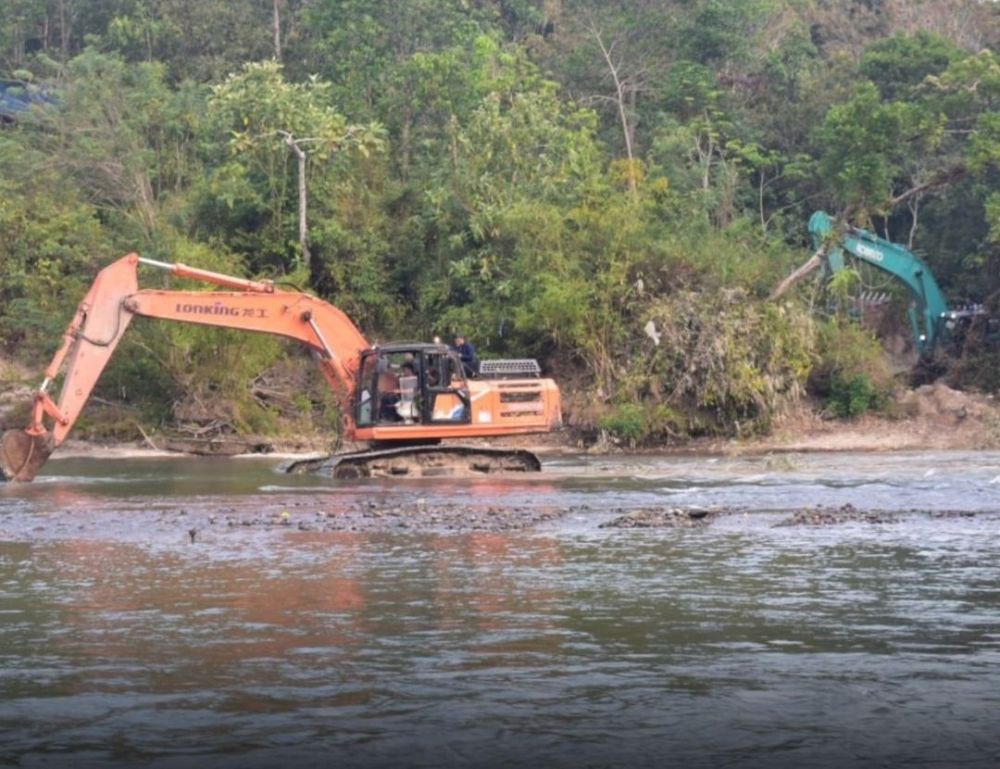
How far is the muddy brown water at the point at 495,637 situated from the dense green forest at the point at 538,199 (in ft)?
52.6

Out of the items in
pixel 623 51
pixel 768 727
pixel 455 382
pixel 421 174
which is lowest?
pixel 768 727

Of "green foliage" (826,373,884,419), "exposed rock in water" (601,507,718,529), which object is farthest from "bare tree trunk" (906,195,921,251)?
"exposed rock in water" (601,507,718,529)

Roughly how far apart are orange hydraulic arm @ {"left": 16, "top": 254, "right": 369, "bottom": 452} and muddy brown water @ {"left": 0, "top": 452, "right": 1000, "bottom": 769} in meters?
5.29

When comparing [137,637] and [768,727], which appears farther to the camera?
[137,637]

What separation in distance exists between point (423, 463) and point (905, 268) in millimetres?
17499

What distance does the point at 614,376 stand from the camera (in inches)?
1512

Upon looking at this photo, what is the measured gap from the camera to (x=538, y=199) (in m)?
42.0

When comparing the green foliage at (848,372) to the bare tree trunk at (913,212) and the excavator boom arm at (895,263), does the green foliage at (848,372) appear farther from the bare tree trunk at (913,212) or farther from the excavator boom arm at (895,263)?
the bare tree trunk at (913,212)

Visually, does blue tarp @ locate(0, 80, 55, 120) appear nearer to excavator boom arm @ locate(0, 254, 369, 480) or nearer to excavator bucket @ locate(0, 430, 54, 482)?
excavator boom arm @ locate(0, 254, 369, 480)

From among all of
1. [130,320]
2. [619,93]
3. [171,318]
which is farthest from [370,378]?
[619,93]

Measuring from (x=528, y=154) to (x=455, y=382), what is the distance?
15368 mm

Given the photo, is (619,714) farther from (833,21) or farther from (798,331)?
(833,21)

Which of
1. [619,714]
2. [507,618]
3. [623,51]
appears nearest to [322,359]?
[507,618]

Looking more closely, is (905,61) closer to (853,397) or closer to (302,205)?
(853,397)
